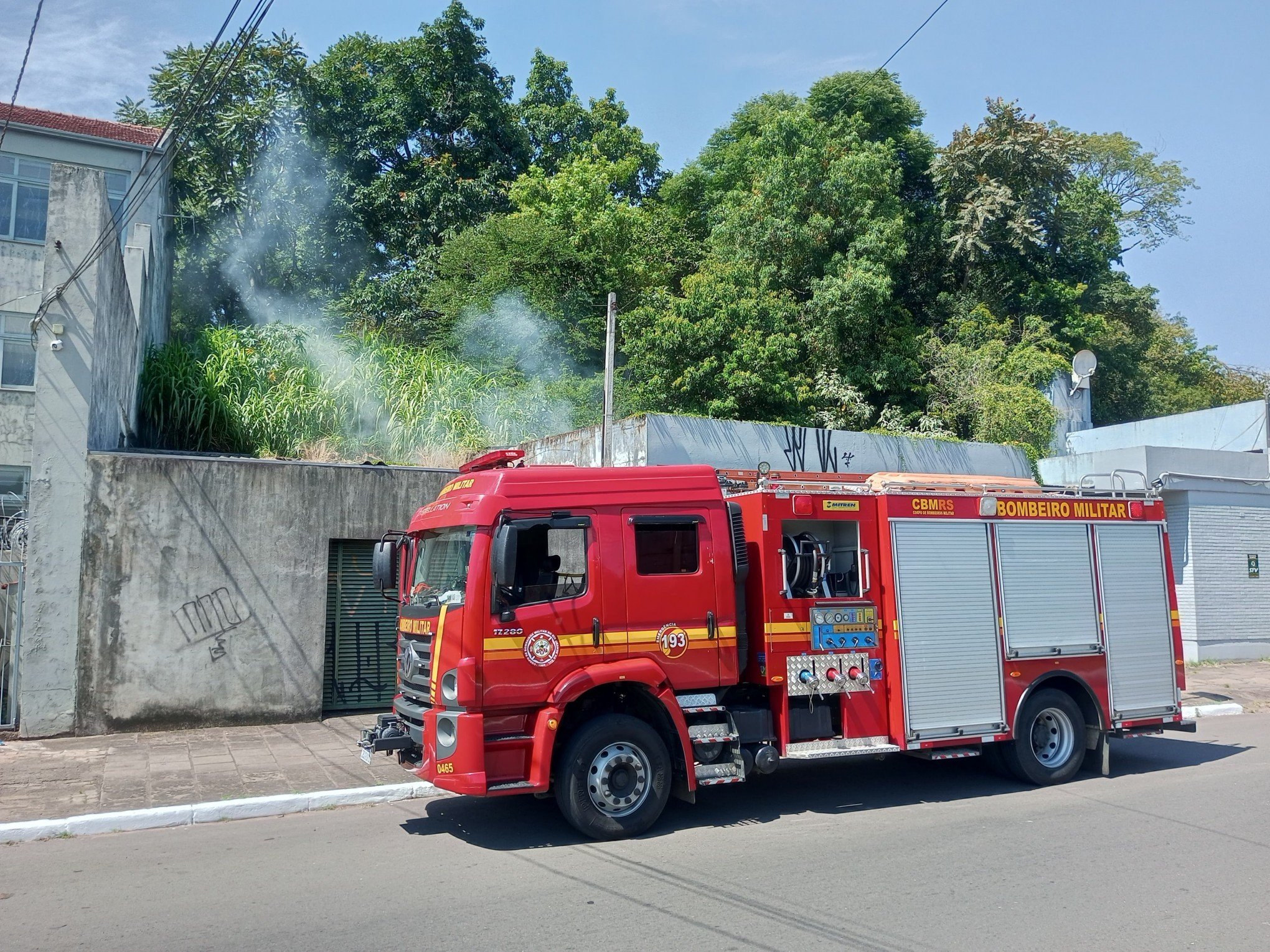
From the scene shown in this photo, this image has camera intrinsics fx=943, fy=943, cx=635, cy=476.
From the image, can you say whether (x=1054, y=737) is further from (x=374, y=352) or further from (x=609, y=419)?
(x=374, y=352)

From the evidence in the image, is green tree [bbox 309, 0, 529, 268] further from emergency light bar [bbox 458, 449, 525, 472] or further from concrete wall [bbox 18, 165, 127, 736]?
emergency light bar [bbox 458, 449, 525, 472]

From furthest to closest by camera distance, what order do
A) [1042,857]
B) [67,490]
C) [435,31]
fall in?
[435,31]
[67,490]
[1042,857]

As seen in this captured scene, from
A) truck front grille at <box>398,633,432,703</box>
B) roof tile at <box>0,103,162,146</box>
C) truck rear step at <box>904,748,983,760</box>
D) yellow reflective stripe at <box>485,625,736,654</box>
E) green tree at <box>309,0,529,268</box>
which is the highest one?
green tree at <box>309,0,529,268</box>

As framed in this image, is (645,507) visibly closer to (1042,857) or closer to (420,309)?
(1042,857)

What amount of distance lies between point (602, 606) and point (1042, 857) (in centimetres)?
363

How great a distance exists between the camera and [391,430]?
Result: 53.0 ft

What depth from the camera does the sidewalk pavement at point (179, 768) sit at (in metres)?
8.30

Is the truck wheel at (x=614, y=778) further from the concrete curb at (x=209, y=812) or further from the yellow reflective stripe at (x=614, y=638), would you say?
the concrete curb at (x=209, y=812)

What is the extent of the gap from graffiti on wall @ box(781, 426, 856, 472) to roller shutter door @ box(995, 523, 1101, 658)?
6316mm

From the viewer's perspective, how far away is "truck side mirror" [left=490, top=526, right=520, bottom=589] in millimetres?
6812

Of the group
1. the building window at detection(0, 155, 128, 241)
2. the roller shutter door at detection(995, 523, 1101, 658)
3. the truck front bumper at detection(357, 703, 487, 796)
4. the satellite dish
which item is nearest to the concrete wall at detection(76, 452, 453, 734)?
the truck front bumper at detection(357, 703, 487, 796)

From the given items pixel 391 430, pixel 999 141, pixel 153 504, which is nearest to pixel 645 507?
pixel 153 504

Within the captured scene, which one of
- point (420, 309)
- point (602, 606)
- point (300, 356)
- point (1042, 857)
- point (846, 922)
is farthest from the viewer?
point (420, 309)

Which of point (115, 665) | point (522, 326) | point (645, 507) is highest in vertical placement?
point (522, 326)
